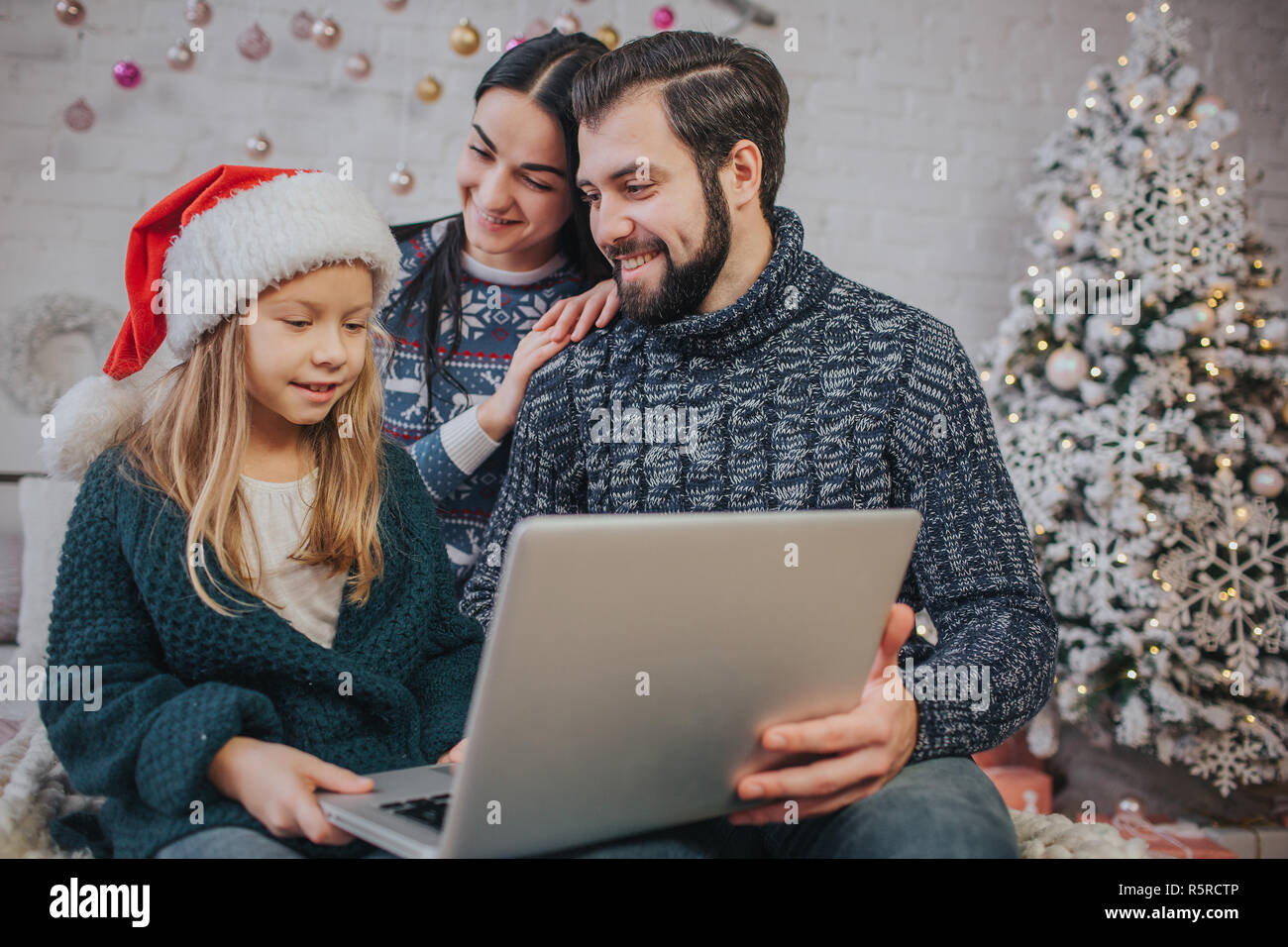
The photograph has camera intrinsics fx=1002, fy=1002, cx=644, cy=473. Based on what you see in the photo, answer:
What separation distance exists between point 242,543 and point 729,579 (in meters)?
0.58

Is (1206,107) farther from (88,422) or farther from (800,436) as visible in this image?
(88,422)

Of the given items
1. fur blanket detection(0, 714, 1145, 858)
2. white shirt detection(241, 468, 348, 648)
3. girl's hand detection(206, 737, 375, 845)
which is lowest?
fur blanket detection(0, 714, 1145, 858)

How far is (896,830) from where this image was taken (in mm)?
876

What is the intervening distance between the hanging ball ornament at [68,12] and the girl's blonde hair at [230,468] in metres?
1.68

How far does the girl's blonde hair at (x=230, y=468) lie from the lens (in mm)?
1017

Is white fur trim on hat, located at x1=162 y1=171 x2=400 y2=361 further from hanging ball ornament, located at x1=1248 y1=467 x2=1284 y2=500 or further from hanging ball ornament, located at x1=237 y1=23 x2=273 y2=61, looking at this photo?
hanging ball ornament, located at x1=1248 y1=467 x2=1284 y2=500

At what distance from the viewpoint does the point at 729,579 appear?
2.32ft

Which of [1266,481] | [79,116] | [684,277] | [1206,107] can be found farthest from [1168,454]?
[79,116]

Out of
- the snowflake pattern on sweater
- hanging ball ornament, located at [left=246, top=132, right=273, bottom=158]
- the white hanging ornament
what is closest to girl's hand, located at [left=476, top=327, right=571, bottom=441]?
A: the snowflake pattern on sweater

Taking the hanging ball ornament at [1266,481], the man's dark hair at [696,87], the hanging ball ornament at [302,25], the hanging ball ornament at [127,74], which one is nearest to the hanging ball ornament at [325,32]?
the hanging ball ornament at [302,25]

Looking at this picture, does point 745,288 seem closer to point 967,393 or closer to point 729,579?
point 967,393

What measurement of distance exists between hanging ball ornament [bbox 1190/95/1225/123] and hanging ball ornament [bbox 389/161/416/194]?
74.2 inches

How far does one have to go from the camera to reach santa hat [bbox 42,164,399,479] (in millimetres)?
1050
